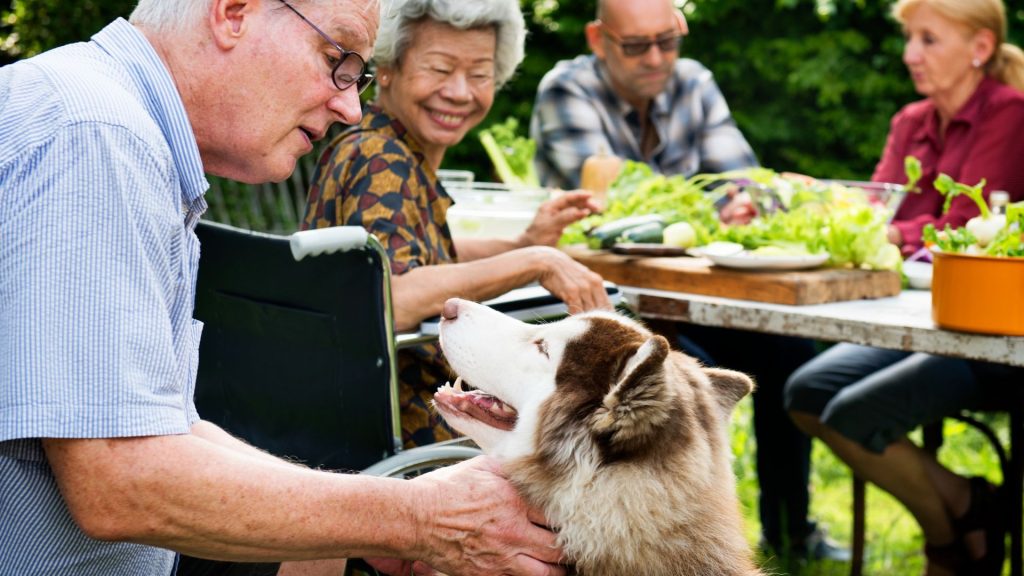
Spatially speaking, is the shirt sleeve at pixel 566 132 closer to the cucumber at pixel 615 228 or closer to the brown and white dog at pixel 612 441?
the cucumber at pixel 615 228

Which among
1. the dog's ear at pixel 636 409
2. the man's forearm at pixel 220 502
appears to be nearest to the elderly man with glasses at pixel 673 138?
the dog's ear at pixel 636 409

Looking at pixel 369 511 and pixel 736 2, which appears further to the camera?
pixel 736 2

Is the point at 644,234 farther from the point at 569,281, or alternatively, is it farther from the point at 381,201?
the point at 381,201

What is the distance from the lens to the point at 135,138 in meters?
1.54

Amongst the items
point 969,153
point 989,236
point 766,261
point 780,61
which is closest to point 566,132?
point 969,153

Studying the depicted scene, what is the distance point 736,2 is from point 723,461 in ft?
28.8

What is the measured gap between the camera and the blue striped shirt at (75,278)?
1.42 m

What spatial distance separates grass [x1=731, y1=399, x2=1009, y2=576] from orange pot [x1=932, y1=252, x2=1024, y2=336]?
1.23m

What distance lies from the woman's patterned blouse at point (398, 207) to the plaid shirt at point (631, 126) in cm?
198

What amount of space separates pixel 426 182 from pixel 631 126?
2.38 metres

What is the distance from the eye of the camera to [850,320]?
10.5 feet

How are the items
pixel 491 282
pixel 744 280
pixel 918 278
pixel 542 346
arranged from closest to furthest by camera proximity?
pixel 542 346 < pixel 491 282 < pixel 744 280 < pixel 918 278

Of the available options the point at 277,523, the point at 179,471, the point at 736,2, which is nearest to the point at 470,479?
the point at 277,523

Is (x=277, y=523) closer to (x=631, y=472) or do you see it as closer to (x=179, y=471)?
(x=179, y=471)
